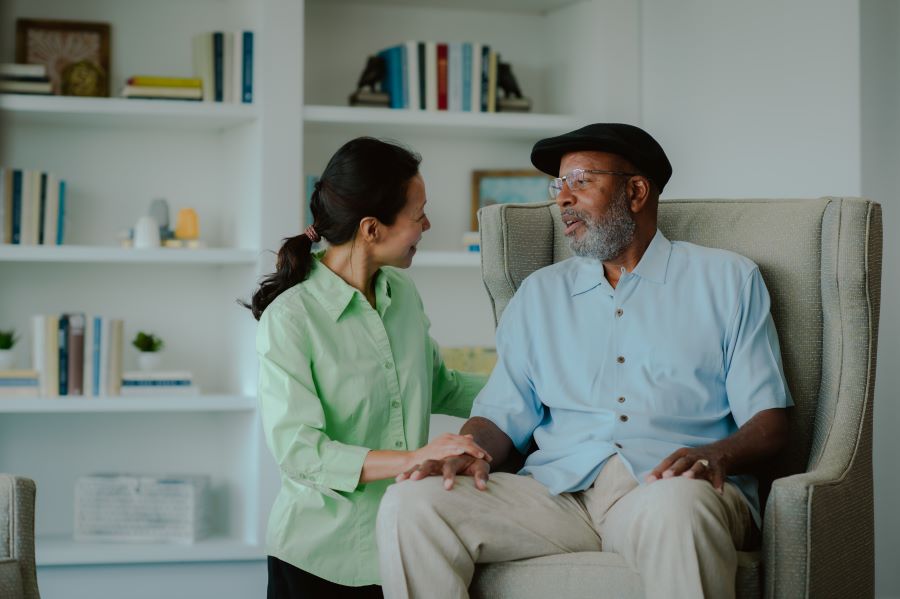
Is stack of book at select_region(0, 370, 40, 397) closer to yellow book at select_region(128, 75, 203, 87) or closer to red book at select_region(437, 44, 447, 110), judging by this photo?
yellow book at select_region(128, 75, 203, 87)

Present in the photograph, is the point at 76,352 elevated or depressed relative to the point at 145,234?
depressed

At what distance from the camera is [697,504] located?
1729 mm

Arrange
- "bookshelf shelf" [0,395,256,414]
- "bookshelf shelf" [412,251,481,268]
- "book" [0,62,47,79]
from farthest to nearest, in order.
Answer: "bookshelf shelf" [412,251,481,268] < "book" [0,62,47,79] < "bookshelf shelf" [0,395,256,414]

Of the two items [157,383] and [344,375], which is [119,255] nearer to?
[157,383]

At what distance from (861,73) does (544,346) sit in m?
1.51

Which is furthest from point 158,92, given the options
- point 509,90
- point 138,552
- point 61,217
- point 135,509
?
point 138,552

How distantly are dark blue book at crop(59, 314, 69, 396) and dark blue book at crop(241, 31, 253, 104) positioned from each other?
3.04 ft

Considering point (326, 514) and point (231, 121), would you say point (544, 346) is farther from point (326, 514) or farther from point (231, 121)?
point (231, 121)

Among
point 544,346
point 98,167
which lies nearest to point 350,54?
point 98,167

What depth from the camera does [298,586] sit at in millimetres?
2037

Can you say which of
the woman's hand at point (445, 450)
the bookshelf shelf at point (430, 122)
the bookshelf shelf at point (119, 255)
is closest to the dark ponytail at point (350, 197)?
the woman's hand at point (445, 450)

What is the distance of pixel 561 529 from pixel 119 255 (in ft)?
6.92

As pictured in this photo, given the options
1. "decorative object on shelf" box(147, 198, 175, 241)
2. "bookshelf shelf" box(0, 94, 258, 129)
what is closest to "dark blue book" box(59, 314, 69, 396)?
"decorative object on shelf" box(147, 198, 175, 241)

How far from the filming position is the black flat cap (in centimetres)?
220
